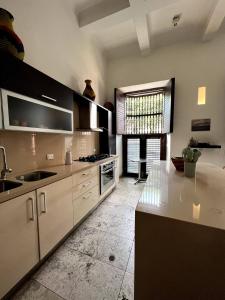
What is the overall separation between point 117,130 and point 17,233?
3.18 metres

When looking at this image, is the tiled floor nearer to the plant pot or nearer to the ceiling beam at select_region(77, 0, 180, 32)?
the plant pot

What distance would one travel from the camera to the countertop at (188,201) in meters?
0.70

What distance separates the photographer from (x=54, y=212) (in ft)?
4.95

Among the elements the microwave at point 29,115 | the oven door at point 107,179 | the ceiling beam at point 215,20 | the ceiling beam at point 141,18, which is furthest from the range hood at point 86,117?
the ceiling beam at point 215,20

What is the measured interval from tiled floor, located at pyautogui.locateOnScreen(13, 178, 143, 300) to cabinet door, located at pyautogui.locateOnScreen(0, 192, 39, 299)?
20 centimetres

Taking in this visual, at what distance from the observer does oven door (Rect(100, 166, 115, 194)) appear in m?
2.68

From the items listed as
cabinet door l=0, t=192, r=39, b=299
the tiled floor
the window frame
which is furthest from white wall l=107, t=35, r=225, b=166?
cabinet door l=0, t=192, r=39, b=299

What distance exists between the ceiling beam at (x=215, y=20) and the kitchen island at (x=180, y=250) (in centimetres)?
323

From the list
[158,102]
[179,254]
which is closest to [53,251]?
[179,254]

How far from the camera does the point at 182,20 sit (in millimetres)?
2855

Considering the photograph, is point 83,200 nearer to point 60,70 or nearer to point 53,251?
point 53,251

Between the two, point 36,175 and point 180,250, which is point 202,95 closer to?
point 180,250

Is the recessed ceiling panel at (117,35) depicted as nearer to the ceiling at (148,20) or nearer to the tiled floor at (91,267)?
the ceiling at (148,20)

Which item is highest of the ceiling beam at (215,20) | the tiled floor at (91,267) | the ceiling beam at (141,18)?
the ceiling beam at (215,20)
